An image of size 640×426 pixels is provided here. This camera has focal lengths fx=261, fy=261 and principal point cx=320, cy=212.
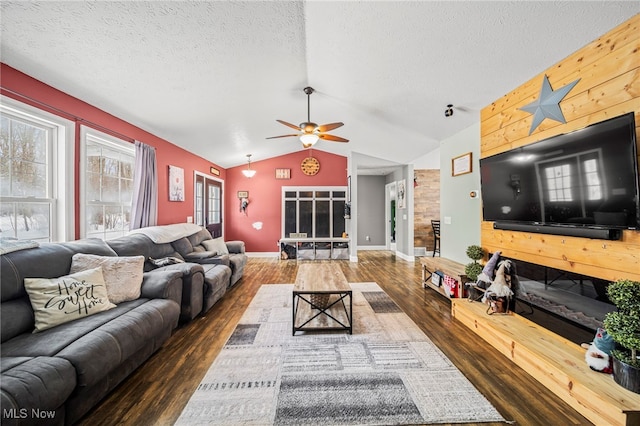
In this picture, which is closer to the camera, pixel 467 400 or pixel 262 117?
pixel 467 400

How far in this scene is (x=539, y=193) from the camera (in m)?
2.36

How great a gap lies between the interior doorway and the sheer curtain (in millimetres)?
6268

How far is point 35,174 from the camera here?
8.32 ft

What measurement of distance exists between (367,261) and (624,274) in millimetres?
5097

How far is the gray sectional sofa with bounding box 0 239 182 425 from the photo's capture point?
4.29ft

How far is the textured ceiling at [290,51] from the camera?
1.92 m

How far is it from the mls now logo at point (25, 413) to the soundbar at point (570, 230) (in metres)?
3.57

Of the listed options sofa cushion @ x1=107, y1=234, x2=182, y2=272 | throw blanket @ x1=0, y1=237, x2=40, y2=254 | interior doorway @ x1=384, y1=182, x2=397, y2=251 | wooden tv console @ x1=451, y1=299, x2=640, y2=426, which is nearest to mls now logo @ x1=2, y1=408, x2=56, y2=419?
throw blanket @ x1=0, y1=237, x2=40, y2=254

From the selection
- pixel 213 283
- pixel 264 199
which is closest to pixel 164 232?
pixel 213 283

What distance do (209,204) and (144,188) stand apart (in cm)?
279

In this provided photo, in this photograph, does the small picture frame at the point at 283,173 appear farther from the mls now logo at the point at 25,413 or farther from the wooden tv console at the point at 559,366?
the mls now logo at the point at 25,413

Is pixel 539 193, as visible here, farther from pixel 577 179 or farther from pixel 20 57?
pixel 20 57

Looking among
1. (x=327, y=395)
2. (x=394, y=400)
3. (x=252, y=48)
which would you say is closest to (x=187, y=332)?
(x=327, y=395)

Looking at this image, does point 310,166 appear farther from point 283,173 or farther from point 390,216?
point 390,216
